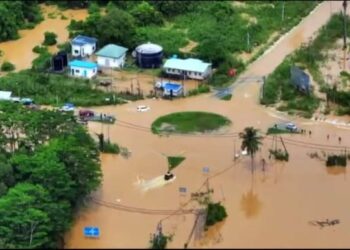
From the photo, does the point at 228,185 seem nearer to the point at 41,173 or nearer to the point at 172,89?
the point at 41,173

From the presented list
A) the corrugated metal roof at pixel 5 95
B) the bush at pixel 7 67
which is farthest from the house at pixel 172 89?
the bush at pixel 7 67

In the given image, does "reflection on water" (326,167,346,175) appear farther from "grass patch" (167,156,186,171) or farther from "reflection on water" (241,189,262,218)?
"grass patch" (167,156,186,171)

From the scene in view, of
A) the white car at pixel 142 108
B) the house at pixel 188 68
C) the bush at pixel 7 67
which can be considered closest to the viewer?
the white car at pixel 142 108

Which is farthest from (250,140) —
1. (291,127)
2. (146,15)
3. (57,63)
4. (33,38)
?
(33,38)

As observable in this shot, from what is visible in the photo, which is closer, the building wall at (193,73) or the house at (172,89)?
the house at (172,89)

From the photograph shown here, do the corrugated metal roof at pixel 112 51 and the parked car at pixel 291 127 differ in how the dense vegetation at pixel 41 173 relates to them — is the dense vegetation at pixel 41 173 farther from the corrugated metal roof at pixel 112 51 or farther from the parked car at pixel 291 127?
the parked car at pixel 291 127

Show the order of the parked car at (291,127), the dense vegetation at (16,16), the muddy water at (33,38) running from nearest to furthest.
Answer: the parked car at (291,127), the muddy water at (33,38), the dense vegetation at (16,16)

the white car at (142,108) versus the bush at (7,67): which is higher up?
the bush at (7,67)
